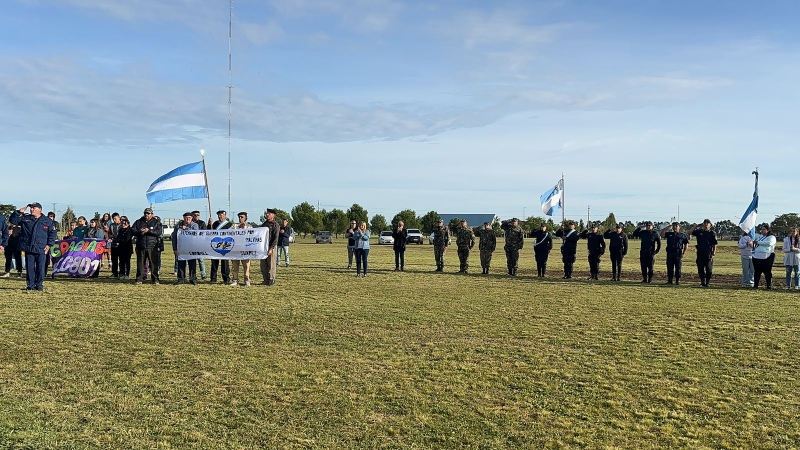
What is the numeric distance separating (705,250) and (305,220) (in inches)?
2924

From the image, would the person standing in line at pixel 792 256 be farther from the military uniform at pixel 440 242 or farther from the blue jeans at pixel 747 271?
the military uniform at pixel 440 242

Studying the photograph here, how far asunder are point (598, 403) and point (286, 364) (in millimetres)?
3431

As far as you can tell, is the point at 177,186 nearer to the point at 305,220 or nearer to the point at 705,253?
the point at 705,253

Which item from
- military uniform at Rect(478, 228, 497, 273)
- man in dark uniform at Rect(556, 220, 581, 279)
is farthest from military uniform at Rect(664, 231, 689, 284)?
military uniform at Rect(478, 228, 497, 273)

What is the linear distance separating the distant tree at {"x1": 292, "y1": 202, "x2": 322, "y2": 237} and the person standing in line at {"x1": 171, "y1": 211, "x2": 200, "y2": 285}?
7122 centimetres

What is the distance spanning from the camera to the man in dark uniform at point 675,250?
58.6 feet

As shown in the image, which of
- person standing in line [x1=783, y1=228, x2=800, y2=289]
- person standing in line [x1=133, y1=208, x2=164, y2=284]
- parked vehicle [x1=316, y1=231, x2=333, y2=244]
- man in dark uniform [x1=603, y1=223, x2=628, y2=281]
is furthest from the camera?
parked vehicle [x1=316, y1=231, x2=333, y2=244]

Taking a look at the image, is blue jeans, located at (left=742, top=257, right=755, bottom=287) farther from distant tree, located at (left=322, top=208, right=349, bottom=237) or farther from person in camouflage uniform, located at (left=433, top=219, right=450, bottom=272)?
distant tree, located at (left=322, top=208, right=349, bottom=237)

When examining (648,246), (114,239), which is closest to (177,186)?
(114,239)

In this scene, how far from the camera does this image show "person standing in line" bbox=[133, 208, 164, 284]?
15.6 meters

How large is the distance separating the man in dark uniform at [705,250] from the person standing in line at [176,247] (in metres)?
Result: 13.5

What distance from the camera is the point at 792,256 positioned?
17.0 meters

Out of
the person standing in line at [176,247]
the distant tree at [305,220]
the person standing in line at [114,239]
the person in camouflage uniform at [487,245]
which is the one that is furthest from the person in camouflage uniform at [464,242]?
the distant tree at [305,220]

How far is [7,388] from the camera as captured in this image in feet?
19.8
